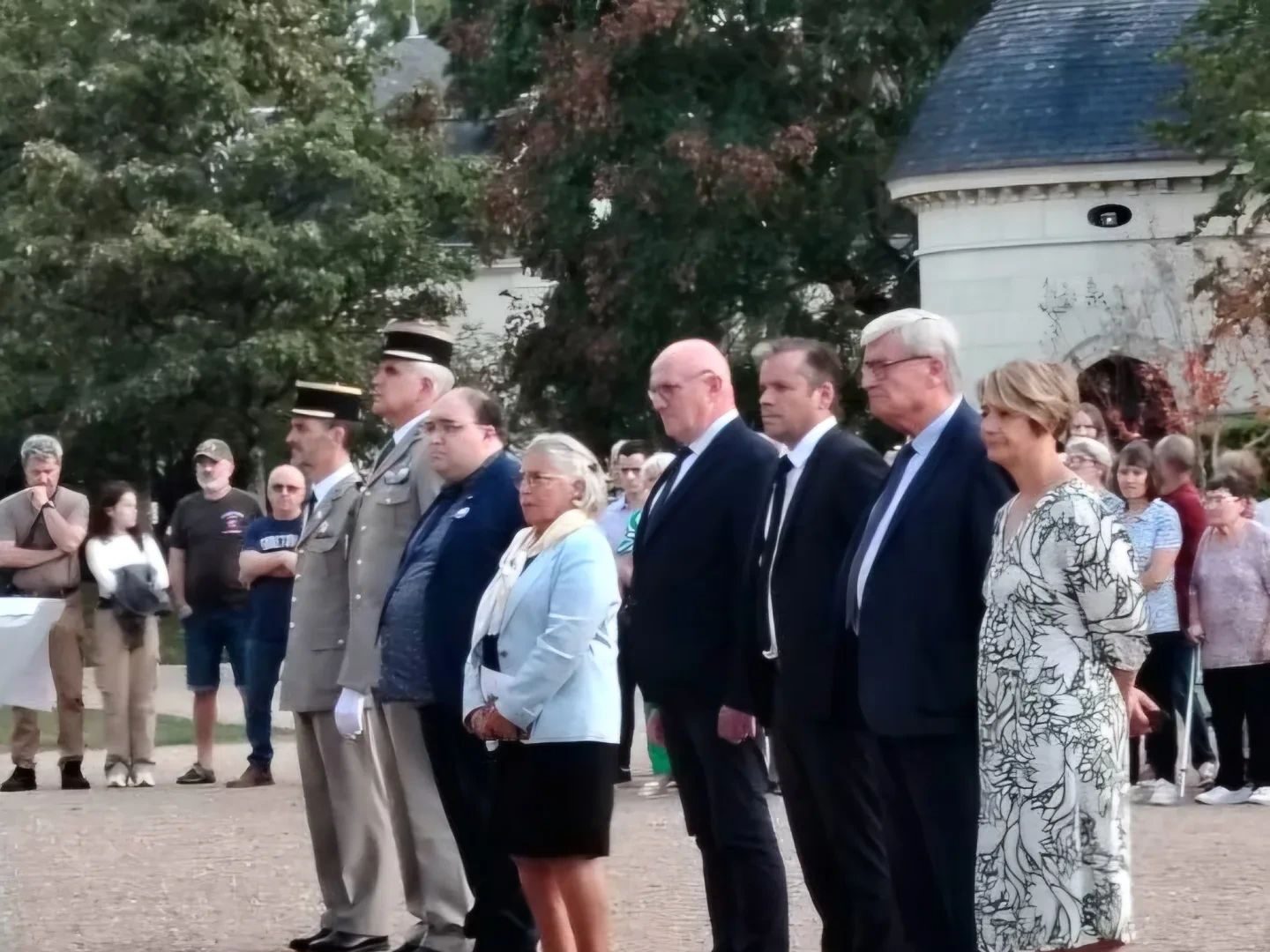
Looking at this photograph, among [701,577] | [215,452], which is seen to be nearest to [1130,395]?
[215,452]

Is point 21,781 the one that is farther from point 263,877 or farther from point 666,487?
point 666,487

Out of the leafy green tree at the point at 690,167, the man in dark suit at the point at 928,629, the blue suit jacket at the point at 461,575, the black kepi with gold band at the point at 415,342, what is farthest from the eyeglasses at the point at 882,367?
the leafy green tree at the point at 690,167

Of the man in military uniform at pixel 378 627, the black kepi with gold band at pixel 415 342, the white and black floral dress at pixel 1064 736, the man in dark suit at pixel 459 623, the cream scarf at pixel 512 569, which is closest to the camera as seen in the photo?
the white and black floral dress at pixel 1064 736

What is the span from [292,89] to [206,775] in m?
27.2

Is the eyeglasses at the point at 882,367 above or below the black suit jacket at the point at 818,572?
above

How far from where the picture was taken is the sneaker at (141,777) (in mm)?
16109

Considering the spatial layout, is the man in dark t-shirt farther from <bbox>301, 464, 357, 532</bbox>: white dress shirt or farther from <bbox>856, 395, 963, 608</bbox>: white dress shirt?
<bbox>856, 395, 963, 608</bbox>: white dress shirt

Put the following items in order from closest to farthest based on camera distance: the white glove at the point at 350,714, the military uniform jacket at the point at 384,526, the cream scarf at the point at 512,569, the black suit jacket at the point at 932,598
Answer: the black suit jacket at the point at 932,598, the cream scarf at the point at 512,569, the white glove at the point at 350,714, the military uniform jacket at the point at 384,526

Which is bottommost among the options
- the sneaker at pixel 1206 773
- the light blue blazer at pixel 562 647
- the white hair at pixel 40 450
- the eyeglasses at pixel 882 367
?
the sneaker at pixel 1206 773

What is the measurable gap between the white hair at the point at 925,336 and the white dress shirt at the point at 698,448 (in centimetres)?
117

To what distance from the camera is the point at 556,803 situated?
7504 millimetres

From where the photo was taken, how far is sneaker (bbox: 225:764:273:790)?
51.4ft

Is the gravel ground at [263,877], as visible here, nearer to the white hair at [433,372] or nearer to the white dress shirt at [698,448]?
the white dress shirt at [698,448]

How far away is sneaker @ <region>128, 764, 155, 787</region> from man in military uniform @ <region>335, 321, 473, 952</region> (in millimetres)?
7199
